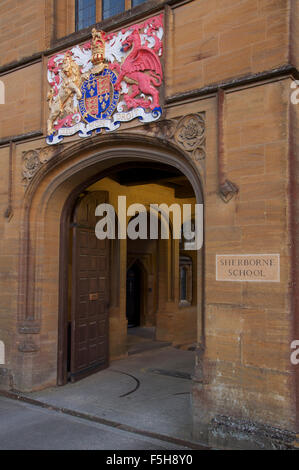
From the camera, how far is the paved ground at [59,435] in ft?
16.0

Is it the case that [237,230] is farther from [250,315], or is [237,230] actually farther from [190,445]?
[190,445]

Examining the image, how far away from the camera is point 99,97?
640cm

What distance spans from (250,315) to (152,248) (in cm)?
1009

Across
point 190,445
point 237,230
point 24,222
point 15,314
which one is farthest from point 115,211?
point 190,445

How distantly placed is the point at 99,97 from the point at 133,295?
30.3ft

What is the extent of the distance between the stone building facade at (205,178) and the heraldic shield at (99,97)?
343 millimetres

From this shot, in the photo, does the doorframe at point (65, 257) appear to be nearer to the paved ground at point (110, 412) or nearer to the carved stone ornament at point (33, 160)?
the paved ground at point (110, 412)

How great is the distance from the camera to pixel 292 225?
4.53 m

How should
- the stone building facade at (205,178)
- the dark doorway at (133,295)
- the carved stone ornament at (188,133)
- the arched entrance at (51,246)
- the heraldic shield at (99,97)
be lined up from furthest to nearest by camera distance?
the dark doorway at (133,295)
the arched entrance at (51,246)
the heraldic shield at (99,97)
the carved stone ornament at (188,133)
the stone building facade at (205,178)

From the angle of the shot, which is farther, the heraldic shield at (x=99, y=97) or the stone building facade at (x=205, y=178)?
the heraldic shield at (x=99, y=97)

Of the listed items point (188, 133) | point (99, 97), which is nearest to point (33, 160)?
point (99, 97)

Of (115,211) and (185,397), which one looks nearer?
(185,397)

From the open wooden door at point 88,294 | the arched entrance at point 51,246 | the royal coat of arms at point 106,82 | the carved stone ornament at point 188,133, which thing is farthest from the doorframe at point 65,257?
the carved stone ornament at point 188,133

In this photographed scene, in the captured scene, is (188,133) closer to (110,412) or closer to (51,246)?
(51,246)
